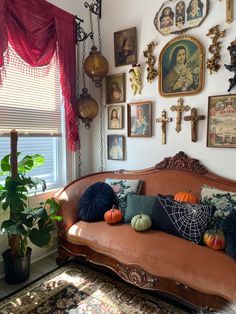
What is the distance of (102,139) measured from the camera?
2982mm

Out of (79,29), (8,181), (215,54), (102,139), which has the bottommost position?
(8,181)

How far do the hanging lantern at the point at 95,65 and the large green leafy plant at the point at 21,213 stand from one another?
117 cm

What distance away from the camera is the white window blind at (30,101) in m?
2.19

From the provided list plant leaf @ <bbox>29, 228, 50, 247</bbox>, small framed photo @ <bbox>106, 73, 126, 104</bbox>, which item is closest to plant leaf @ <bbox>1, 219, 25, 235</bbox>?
plant leaf @ <bbox>29, 228, 50, 247</bbox>

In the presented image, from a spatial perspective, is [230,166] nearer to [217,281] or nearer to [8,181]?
[217,281]

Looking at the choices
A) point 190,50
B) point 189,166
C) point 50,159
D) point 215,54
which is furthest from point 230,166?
point 50,159

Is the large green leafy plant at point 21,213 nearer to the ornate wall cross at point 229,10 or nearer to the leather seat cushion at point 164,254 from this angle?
the leather seat cushion at point 164,254

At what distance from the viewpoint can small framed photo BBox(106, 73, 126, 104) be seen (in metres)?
2.72

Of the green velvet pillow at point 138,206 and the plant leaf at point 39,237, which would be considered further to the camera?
the green velvet pillow at point 138,206

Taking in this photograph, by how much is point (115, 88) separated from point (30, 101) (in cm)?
97

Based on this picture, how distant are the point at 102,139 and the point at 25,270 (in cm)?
163

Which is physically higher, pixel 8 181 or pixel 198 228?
pixel 8 181

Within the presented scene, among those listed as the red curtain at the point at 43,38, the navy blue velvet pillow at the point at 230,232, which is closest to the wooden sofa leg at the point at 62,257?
the red curtain at the point at 43,38

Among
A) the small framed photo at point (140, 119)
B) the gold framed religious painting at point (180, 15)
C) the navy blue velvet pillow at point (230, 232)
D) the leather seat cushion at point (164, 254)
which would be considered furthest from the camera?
the small framed photo at point (140, 119)
